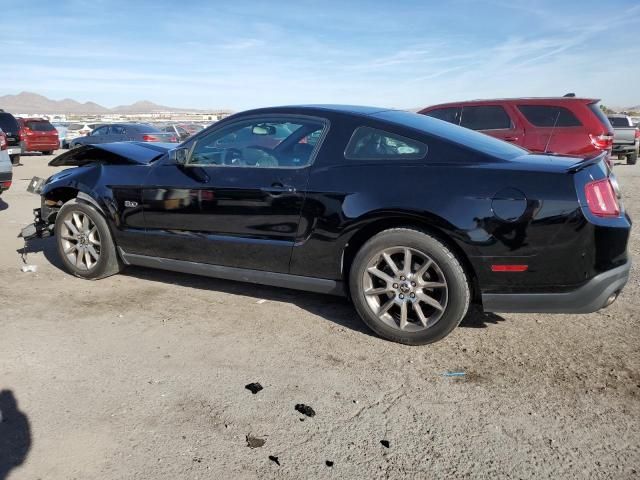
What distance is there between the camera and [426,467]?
92.4 inches

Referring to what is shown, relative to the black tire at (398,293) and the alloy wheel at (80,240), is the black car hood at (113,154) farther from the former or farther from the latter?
the black tire at (398,293)

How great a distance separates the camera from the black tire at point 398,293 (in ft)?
11.0

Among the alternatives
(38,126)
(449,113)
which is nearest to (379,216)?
(449,113)

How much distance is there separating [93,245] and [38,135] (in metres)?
20.0

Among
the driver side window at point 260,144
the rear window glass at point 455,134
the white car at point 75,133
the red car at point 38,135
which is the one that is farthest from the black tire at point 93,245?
the white car at point 75,133

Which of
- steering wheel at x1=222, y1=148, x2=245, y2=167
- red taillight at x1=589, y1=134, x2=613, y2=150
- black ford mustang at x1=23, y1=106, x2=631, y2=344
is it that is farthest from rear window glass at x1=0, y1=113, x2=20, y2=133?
red taillight at x1=589, y1=134, x2=613, y2=150

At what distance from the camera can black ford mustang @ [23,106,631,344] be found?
319 cm

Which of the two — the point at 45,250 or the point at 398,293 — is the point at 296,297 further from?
the point at 45,250

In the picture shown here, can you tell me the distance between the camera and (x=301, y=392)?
2.99 metres

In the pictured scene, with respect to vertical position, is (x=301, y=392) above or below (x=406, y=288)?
below

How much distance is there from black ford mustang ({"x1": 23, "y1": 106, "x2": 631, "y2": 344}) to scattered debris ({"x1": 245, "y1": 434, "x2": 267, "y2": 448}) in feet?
4.33

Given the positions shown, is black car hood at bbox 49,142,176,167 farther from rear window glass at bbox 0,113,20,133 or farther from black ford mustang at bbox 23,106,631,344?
rear window glass at bbox 0,113,20,133

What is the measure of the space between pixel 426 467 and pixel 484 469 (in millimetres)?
246

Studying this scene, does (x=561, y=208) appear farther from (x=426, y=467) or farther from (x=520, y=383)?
(x=426, y=467)
